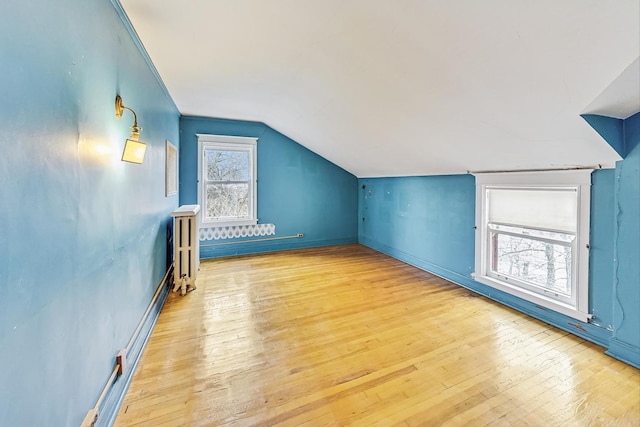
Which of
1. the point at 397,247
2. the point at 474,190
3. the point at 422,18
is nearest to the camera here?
the point at 422,18

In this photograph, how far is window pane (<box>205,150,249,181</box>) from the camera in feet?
15.1

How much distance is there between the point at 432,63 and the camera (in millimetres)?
1837

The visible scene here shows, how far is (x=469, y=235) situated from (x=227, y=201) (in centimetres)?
375

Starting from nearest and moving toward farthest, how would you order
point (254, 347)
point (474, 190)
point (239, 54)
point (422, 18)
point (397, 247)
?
1. point (422, 18)
2. point (254, 347)
3. point (239, 54)
4. point (474, 190)
5. point (397, 247)

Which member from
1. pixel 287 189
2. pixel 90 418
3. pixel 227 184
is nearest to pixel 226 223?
pixel 227 184

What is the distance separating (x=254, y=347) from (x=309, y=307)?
80 cm

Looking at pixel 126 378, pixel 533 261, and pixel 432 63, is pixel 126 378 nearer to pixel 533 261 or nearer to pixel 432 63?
pixel 432 63

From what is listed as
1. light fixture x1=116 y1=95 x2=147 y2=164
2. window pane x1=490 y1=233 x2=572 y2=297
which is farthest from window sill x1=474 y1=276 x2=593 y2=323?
light fixture x1=116 y1=95 x2=147 y2=164

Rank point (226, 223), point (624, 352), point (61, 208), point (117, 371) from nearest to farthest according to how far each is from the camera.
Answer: point (61, 208), point (117, 371), point (624, 352), point (226, 223)

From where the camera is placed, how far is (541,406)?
5.16 ft

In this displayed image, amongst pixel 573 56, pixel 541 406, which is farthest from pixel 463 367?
pixel 573 56

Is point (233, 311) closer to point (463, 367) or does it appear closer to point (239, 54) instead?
point (463, 367)

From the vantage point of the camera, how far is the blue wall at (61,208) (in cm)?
76

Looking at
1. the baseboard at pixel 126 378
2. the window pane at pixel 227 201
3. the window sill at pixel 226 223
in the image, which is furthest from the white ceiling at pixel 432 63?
the baseboard at pixel 126 378
